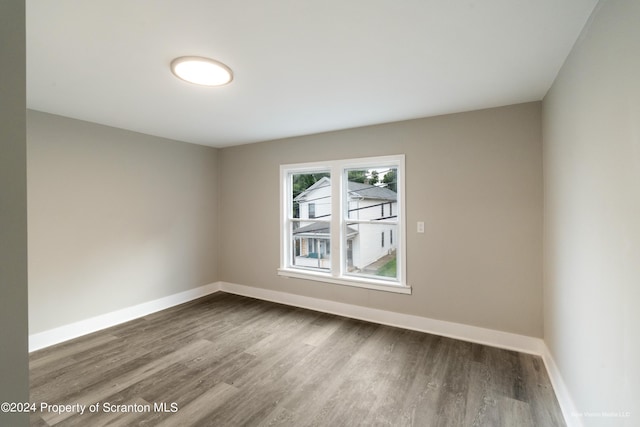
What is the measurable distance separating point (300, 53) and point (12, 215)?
170cm

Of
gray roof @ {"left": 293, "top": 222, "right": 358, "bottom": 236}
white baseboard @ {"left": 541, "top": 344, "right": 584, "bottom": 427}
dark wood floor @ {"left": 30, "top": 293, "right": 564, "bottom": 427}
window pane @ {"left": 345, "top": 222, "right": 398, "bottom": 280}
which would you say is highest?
Result: gray roof @ {"left": 293, "top": 222, "right": 358, "bottom": 236}

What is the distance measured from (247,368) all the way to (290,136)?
299 centimetres

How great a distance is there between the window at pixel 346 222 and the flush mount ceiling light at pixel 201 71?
1.92 metres

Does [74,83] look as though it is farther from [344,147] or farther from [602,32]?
[602,32]

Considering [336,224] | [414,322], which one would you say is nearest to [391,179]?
[336,224]

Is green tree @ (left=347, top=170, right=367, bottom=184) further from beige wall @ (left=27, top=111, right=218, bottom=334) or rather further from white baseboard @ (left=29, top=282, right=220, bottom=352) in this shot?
white baseboard @ (left=29, top=282, right=220, bottom=352)

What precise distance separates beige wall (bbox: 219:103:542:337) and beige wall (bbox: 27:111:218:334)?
2202 mm

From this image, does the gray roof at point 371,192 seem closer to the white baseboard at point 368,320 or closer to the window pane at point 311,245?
the window pane at point 311,245

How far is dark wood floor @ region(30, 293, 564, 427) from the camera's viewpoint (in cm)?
196

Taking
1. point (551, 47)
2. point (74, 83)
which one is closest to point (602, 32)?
point (551, 47)

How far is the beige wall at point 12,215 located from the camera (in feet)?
2.06

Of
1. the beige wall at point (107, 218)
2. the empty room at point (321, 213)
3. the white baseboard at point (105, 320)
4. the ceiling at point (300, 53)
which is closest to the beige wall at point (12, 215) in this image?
the empty room at point (321, 213)

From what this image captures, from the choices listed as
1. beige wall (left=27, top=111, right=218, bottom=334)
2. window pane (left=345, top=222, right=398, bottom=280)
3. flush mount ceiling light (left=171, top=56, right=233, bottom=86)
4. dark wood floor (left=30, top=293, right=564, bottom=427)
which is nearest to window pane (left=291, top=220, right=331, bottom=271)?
window pane (left=345, top=222, right=398, bottom=280)

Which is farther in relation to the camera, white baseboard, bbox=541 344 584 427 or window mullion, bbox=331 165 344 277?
window mullion, bbox=331 165 344 277
